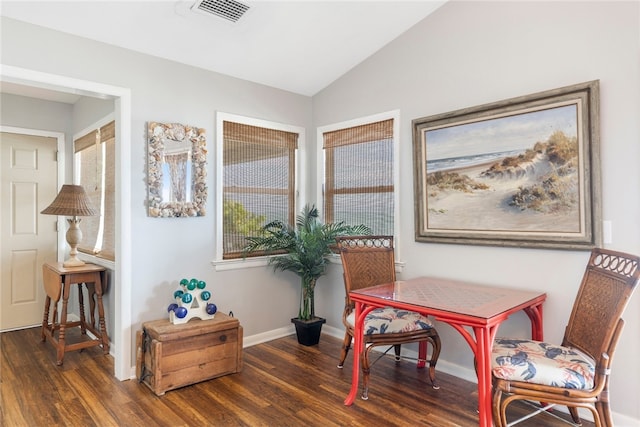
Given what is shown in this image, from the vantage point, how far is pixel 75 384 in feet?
9.12

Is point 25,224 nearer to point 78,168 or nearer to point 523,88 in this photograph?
point 78,168

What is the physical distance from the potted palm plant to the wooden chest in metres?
0.78

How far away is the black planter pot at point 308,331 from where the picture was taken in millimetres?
3541

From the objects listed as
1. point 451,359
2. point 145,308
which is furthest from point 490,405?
Answer: point 145,308

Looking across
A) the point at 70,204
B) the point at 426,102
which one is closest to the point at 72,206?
the point at 70,204

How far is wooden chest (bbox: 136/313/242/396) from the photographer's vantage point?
8.75 feet

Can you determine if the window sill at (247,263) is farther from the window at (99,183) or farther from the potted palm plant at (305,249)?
the window at (99,183)

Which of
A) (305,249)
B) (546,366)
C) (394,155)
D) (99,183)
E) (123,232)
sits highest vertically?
(394,155)

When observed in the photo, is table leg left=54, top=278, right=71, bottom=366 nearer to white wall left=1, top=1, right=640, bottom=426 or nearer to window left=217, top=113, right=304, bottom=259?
white wall left=1, top=1, right=640, bottom=426

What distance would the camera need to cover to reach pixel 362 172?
3.64 meters

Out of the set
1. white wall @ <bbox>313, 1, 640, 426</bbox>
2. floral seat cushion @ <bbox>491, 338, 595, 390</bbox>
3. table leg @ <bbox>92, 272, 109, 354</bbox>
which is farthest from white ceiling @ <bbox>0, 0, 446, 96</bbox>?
floral seat cushion @ <bbox>491, 338, 595, 390</bbox>

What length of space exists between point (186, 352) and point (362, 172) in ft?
6.81

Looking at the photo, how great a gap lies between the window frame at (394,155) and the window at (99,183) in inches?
73.4

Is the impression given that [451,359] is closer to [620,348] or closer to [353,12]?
[620,348]
